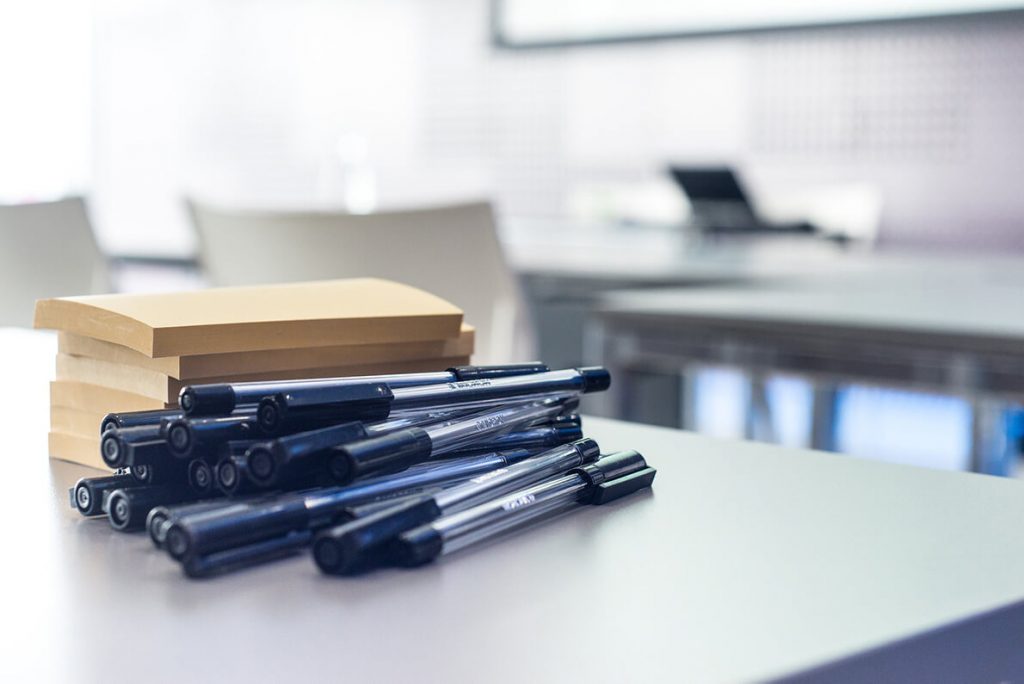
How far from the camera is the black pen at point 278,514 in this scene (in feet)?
1.33

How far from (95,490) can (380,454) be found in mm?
126

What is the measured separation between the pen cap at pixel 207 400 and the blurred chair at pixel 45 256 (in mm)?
1444

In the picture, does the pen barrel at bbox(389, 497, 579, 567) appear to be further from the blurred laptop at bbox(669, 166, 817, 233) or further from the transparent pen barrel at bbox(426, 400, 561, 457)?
the blurred laptop at bbox(669, 166, 817, 233)

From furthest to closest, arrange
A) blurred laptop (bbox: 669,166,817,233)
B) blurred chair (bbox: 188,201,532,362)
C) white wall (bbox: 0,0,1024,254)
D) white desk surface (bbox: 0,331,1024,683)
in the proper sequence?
white wall (bbox: 0,0,1024,254), blurred laptop (bbox: 669,166,817,233), blurred chair (bbox: 188,201,532,362), white desk surface (bbox: 0,331,1024,683)

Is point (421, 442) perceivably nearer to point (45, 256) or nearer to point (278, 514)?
point (278, 514)

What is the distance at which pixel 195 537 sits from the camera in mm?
403

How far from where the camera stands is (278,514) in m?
0.43

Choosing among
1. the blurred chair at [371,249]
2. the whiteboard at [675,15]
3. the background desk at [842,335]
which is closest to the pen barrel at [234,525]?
the blurred chair at [371,249]

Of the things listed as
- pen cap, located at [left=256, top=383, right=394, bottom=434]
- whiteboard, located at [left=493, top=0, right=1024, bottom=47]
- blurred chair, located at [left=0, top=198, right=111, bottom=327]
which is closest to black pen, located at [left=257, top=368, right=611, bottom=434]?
pen cap, located at [left=256, top=383, right=394, bottom=434]

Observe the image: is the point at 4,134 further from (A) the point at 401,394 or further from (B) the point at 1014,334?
(A) the point at 401,394

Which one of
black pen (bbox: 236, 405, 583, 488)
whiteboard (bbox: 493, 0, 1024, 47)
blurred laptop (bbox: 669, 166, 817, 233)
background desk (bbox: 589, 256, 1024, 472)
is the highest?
whiteboard (bbox: 493, 0, 1024, 47)

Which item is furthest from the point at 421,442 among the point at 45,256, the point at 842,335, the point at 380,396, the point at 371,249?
the point at 45,256

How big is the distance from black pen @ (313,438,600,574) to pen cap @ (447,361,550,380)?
0.24 ft

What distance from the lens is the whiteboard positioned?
167 inches
